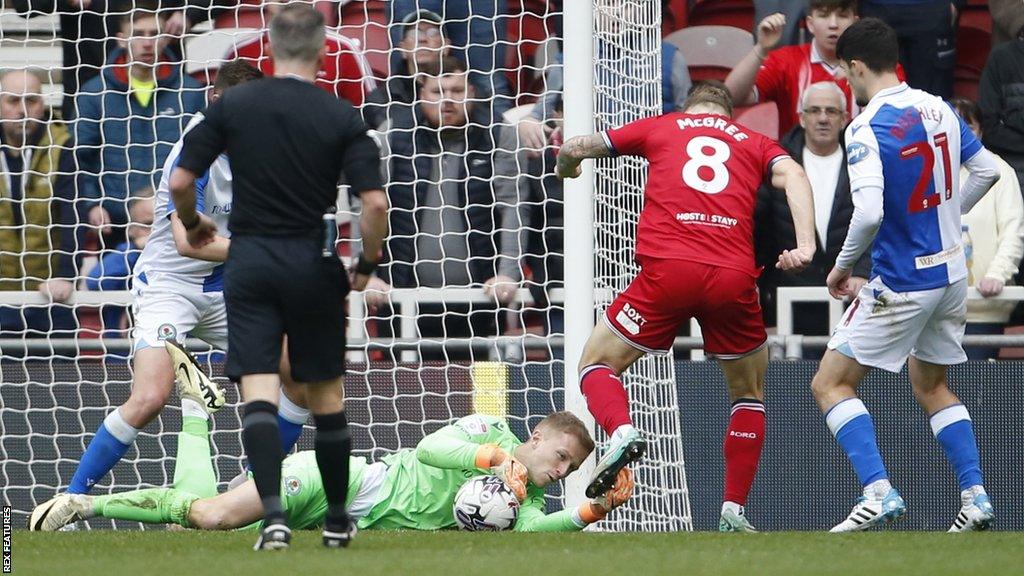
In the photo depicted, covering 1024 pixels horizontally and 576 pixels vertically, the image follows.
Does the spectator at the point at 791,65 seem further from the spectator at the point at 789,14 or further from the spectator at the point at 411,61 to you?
the spectator at the point at 411,61

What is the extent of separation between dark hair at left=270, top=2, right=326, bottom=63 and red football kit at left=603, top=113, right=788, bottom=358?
75.6 inches

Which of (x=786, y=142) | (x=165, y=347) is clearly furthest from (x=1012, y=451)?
(x=165, y=347)

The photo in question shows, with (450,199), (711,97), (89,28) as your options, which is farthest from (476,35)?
(711,97)

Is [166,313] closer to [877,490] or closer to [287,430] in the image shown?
[287,430]

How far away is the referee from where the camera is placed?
5289 millimetres

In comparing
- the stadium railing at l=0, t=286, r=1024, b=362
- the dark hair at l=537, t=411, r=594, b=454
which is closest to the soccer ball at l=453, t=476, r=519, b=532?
the dark hair at l=537, t=411, r=594, b=454

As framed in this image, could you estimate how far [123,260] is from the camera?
945 cm

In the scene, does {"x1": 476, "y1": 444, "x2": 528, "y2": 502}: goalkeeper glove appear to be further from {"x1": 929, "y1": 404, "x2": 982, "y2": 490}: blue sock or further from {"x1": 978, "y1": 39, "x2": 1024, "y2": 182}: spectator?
{"x1": 978, "y1": 39, "x2": 1024, "y2": 182}: spectator

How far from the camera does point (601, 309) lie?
324 inches

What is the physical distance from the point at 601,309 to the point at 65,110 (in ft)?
11.8

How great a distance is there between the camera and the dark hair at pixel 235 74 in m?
6.98

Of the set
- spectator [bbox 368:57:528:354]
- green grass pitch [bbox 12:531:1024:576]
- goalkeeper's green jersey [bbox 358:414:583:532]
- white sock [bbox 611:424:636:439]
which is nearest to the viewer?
green grass pitch [bbox 12:531:1024:576]

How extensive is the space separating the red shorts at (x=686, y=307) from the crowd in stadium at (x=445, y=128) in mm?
1947

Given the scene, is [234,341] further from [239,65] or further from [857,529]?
[857,529]
